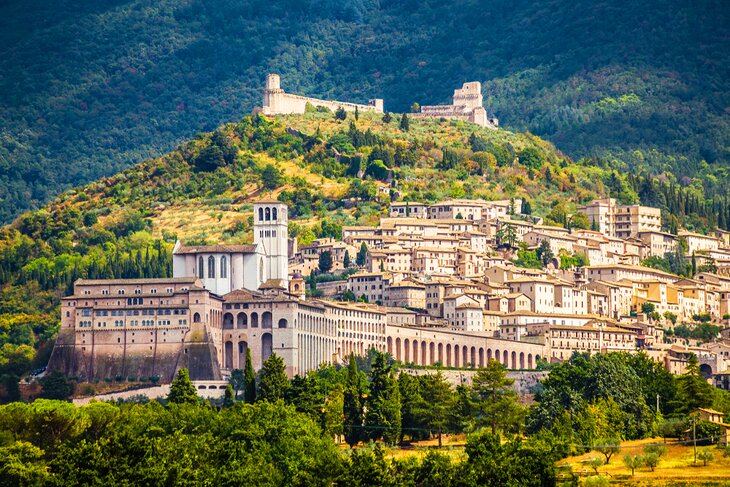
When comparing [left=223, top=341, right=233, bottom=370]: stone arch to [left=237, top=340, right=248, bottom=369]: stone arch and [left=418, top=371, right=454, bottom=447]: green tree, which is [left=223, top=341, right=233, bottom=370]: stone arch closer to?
[left=237, top=340, right=248, bottom=369]: stone arch

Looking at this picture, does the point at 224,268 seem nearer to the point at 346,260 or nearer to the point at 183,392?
the point at 346,260

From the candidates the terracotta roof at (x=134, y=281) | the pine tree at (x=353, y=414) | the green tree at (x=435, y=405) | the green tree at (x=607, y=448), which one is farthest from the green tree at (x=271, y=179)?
the green tree at (x=607, y=448)

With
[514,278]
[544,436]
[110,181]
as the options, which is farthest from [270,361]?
[110,181]

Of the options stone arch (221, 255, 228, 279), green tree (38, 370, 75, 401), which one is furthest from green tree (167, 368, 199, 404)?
stone arch (221, 255, 228, 279)

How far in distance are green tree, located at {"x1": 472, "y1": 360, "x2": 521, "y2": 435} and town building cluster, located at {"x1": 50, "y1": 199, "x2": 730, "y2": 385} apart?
16.6 m

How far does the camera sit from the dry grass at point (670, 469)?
292 ft

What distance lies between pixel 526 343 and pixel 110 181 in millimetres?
65145

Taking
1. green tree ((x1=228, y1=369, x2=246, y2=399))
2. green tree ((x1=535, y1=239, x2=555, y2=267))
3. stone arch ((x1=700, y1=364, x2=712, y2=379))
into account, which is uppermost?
green tree ((x1=535, y1=239, x2=555, y2=267))

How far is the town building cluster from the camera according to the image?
128375 mm

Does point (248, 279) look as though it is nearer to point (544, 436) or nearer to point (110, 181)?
point (544, 436)

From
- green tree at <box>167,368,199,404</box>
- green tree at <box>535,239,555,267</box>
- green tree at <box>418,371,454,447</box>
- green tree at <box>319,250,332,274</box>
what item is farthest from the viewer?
green tree at <box>535,239,555,267</box>

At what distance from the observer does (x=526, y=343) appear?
139m

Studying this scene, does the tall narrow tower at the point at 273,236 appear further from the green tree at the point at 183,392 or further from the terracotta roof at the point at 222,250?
the green tree at the point at 183,392

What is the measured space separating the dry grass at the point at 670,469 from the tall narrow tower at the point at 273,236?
45194mm
